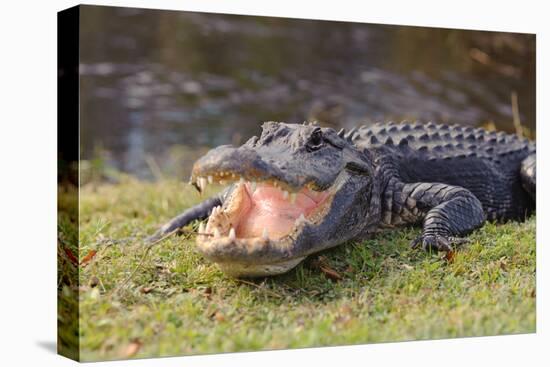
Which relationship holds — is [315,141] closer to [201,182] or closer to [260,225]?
[260,225]

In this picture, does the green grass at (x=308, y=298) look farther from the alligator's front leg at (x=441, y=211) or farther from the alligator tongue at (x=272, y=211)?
the alligator tongue at (x=272, y=211)

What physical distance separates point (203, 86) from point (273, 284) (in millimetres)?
8071

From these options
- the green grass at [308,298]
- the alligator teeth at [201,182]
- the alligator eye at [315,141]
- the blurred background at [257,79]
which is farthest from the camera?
the blurred background at [257,79]

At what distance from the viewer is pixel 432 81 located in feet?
37.3

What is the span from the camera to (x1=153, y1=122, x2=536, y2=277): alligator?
378cm

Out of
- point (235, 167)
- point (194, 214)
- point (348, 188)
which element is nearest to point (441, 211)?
point (348, 188)

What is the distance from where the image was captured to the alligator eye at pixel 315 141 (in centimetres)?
429

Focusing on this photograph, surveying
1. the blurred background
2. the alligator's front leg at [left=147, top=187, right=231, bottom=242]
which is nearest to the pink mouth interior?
the alligator's front leg at [left=147, top=187, right=231, bottom=242]

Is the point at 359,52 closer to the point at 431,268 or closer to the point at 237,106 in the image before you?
the point at 237,106

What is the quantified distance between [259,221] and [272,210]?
10 cm

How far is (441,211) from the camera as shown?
4680mm

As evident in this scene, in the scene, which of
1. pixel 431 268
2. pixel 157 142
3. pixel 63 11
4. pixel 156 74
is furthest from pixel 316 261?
pixel 156 74

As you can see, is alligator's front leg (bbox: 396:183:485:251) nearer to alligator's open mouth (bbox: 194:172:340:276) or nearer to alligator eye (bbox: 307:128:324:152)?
alligator's open mouth (bbox: 194:172:340:276)

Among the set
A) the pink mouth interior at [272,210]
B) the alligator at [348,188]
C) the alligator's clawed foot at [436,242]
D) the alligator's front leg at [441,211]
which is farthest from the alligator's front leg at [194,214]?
the alligator's clawed foot at [436,242]
